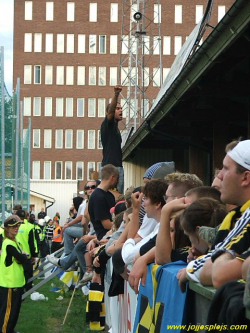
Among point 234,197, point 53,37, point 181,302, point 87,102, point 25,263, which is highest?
point 53,37

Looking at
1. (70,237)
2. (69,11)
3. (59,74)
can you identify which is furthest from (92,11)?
(70,237)

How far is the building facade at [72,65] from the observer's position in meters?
91.7

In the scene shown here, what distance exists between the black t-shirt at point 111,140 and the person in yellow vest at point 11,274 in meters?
3.41

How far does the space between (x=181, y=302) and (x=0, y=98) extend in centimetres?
1629

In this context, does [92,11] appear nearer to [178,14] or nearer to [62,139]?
[178,14]

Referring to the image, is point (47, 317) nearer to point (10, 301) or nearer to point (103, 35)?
point (10, 301)

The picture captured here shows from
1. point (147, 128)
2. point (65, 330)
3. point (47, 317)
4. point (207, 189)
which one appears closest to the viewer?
point (207, 189)

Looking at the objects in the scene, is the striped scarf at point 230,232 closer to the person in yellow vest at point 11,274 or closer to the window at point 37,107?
the person in yellow vest at point 11,274

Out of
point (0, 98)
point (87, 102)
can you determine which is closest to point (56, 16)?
point (87, 102)

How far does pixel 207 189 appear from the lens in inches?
199

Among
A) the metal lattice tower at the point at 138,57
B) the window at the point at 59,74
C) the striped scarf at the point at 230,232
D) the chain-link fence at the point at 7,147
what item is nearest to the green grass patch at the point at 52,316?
the chain-link fence at the point at 7,147

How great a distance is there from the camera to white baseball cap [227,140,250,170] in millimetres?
3809

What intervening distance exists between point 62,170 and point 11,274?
77.6 metres

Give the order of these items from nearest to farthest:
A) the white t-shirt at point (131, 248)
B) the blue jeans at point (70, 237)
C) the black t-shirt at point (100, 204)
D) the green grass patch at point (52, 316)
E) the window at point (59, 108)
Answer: the white t-shirt at point (131, 248)
the black t-shirt at point (100, 204)
the green grass patch at point (52, 316)
the blue jeans at point (70, 237)
the window at point (59, 108)
